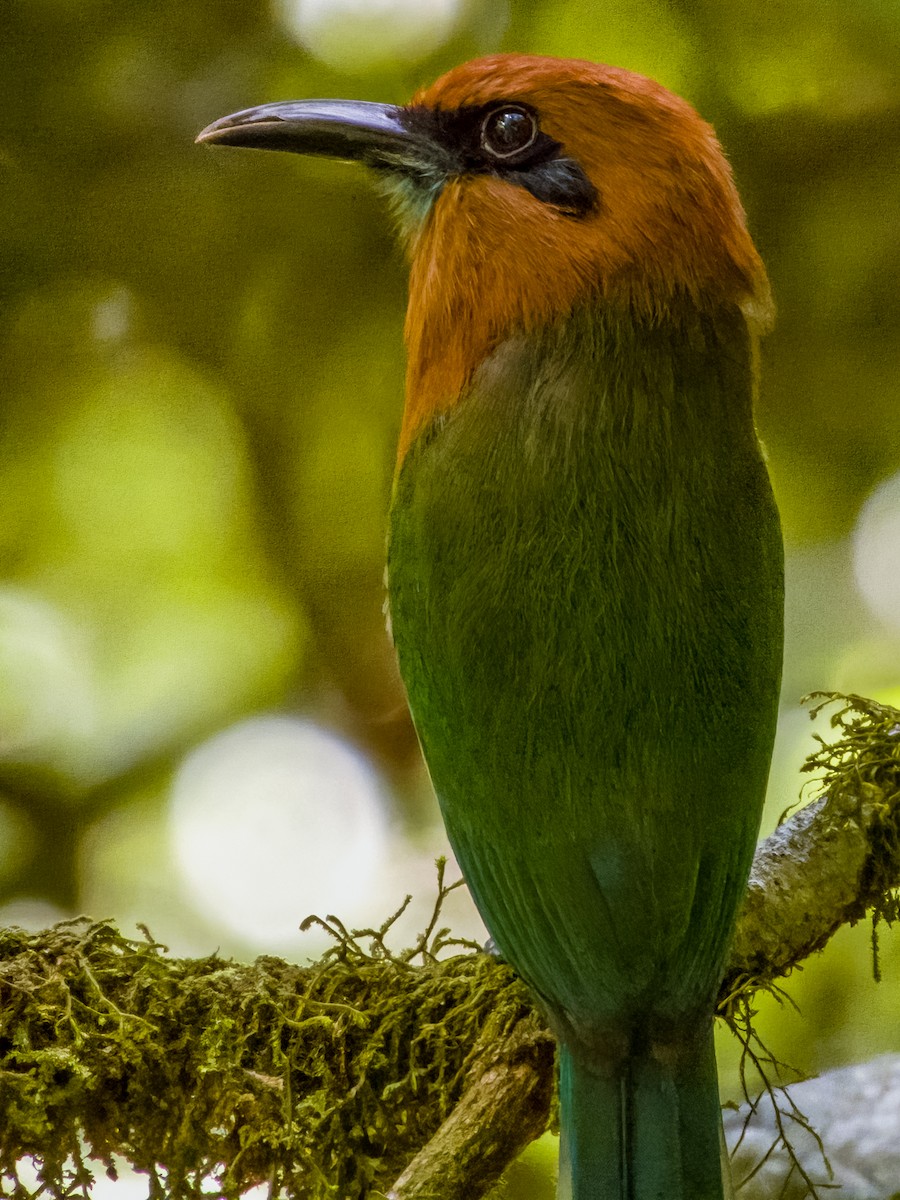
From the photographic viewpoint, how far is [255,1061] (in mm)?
1196

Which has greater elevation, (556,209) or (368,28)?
(368,28)

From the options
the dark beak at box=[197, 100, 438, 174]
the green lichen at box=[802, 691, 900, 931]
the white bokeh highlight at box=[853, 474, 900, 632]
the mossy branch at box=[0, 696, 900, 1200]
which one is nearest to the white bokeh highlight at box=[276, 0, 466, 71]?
the dark beak at box=[197, 100, 438, 174]

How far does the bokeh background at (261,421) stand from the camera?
176 centimetres

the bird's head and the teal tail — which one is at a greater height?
the bird's head

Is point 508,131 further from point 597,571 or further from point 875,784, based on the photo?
point 875,784

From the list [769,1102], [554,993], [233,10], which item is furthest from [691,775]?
[233,10]

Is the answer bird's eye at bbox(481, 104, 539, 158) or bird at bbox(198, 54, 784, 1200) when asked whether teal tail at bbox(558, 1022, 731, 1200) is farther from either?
bird's eye at bbox(481, 104, 539, 158)

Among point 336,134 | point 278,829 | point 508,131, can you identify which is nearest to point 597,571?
point 508,131

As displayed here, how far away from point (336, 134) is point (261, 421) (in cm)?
63

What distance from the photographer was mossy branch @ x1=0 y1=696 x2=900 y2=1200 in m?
1.15

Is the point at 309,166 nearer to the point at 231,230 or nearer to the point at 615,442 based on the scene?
the point at 231,230

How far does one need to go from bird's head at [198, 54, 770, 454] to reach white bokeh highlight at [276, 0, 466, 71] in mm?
539

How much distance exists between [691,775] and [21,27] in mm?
1516

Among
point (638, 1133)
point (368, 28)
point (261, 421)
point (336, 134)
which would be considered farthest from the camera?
point (261, 421)
